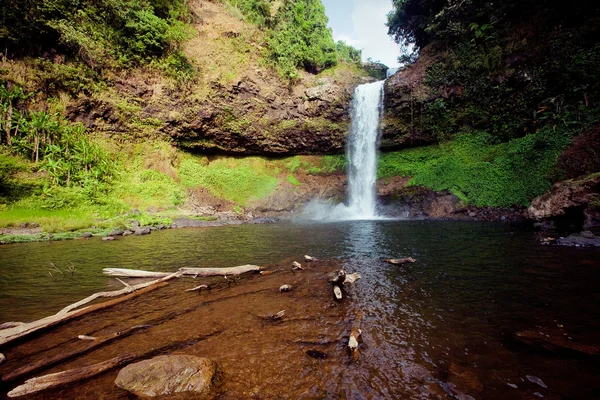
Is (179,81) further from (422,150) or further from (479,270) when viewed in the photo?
(479,270)

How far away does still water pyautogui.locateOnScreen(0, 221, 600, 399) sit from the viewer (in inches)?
104

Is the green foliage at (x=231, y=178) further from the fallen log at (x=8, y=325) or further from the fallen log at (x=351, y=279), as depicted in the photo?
the fallen log at (x=8, y=325)

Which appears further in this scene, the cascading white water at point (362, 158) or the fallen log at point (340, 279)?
the cascading white water at point (362, 158)

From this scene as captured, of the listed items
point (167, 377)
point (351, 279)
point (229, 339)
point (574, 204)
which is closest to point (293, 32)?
point (574, 204)

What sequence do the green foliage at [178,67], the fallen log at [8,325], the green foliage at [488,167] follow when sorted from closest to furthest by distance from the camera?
the fallen log at [8,325] → the green foliage at [488,167] → the green foliage at [178,67]

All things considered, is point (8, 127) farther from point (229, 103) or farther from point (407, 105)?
point (407, 105)

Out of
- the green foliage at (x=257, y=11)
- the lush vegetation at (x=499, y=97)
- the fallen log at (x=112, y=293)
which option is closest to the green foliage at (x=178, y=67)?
the green foliage at (x=257, y=11)

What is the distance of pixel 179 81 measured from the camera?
2280 centimetres

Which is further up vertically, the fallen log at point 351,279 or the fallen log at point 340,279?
the fallen log at point 340,279

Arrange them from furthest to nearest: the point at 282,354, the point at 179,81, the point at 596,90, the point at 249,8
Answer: the point at 249,8, the point at 179,81, the point at 596,90, the point at 282,354

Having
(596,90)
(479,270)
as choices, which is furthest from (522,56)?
(479,270)

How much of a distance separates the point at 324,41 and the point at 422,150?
1581 cm

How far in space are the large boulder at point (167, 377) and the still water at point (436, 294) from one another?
1521 mm

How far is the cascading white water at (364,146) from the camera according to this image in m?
23.0
